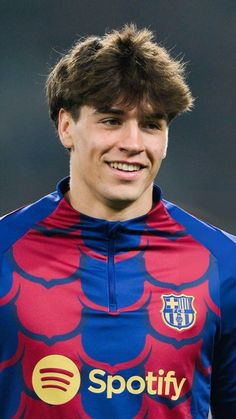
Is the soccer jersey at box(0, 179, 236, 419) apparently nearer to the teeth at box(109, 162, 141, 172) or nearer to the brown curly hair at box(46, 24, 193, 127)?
the teeth at box(109, 162, 141, 172)

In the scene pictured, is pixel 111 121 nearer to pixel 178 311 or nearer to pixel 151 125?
pixel 151 125

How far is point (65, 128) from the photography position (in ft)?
10.8

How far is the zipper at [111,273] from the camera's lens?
3.08 m

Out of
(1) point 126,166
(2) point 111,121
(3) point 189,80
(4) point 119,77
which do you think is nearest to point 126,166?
(1) point 126,166

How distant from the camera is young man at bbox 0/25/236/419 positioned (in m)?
3.02

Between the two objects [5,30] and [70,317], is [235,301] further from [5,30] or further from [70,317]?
[5,30]

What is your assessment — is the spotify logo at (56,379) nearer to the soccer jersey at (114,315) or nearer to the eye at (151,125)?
the soccer jersey at (114,315)

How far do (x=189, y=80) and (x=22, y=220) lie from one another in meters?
5.94

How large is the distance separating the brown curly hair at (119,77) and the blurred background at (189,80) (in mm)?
5339

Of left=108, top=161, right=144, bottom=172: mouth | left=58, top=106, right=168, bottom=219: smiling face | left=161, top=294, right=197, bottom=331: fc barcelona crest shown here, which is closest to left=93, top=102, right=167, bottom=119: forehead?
left=58, top=106, right=168, bottom=219: smiling face

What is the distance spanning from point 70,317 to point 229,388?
60cm

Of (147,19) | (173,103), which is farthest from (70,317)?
(147,19)

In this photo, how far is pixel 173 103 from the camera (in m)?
3.21

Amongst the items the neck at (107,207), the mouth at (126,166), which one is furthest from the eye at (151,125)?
the neck at (107,207)
